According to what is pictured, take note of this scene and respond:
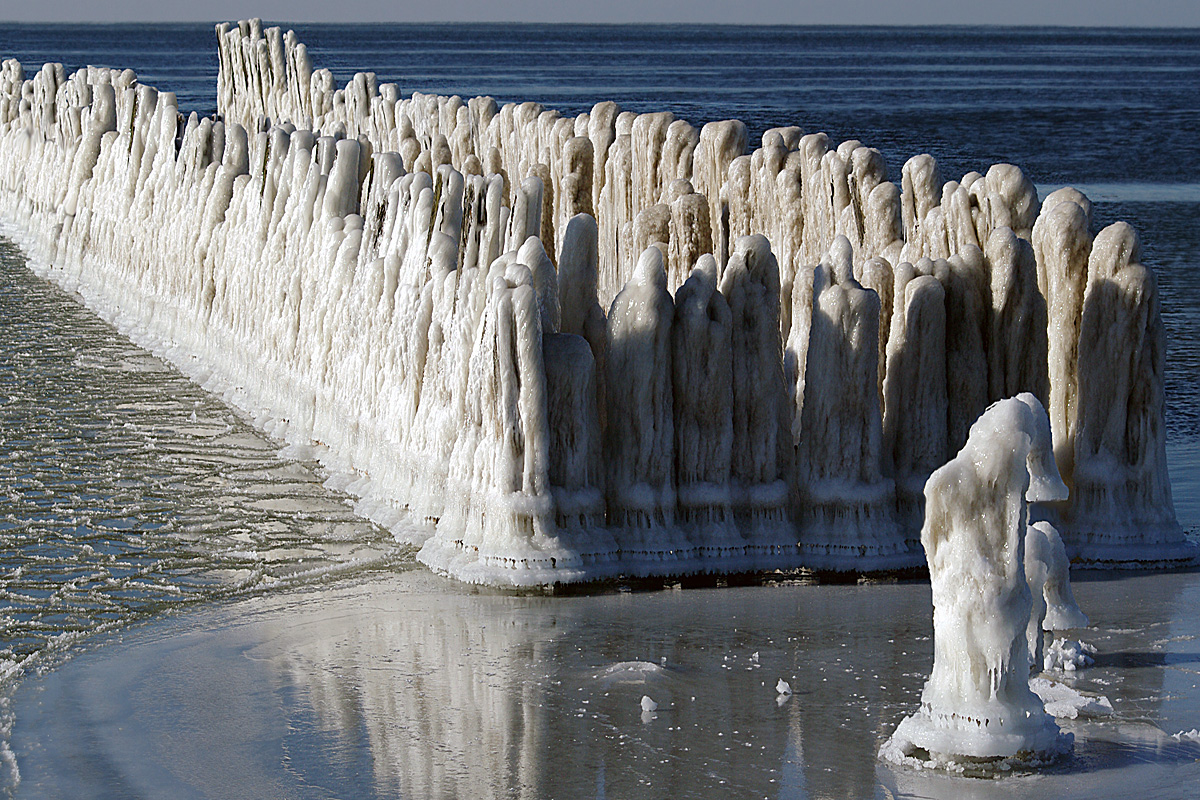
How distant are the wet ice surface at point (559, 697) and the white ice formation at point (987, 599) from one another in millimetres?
128

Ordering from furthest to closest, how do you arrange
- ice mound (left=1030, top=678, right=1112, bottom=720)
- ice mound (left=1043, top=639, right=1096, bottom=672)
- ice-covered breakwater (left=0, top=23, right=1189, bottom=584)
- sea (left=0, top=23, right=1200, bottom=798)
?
1. ice-covered breakwater (left=0, top=23, right=1189, bottom=584)
2. ice mound (left=1043, top=639, right=1096, bottom=672)
3. ice mound (left=1030, top=678, right=1112, bottom=720)
4. sea (left=0, top=23, right=1200, bottom=798)

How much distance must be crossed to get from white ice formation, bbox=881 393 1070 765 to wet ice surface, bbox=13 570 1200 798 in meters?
0.13

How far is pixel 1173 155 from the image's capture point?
2984 cm

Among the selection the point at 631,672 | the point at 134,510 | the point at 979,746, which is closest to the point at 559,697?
the point at 631,672

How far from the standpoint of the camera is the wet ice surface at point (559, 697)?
16.5 ft

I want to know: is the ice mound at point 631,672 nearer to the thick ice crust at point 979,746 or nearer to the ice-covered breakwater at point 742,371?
the ice-covered breakwater at point 742,371

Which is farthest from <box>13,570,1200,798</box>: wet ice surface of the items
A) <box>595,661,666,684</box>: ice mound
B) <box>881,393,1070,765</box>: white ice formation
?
<box>881,393,1070,765</box>: white ice formation

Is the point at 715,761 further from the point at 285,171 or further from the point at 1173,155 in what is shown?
the point at 1173,155

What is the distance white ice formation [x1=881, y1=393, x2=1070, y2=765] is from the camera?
4.95m

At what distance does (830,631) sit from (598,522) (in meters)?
1.13

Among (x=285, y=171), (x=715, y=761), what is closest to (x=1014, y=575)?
(x=715, y=761)

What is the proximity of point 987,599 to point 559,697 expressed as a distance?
155 centimetres

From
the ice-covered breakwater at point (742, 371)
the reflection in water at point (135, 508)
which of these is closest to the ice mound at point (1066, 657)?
the ice-covered breakwater at point (742, 371)

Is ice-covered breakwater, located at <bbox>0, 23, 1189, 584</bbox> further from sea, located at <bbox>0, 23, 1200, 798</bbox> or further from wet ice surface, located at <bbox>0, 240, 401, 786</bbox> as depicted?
wet ice surface, located at <bbox>0, 240, 401, 786</bbox>
